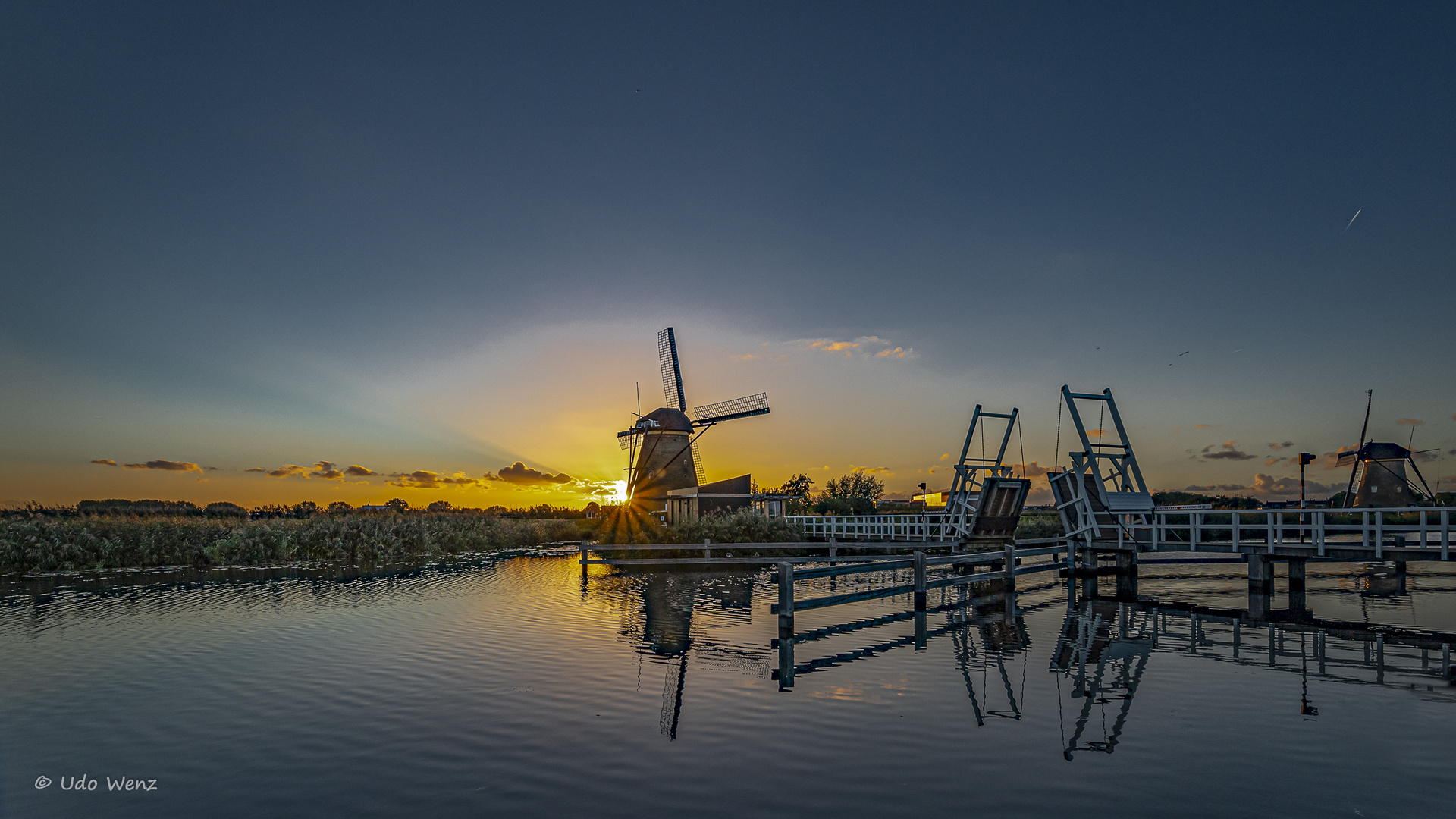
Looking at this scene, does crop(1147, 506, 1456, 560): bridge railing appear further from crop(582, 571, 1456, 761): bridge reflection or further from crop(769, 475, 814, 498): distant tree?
crop(769, 475, 814, 498): distant tree

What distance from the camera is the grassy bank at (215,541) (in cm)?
3381

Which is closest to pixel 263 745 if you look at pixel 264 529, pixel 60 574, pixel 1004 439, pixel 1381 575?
pixel 1004 439

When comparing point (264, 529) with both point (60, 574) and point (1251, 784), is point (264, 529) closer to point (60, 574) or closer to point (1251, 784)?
point (60, 574)

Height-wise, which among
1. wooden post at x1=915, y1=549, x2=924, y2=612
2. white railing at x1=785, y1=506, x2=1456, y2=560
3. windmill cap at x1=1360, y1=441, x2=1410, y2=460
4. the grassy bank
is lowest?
the grassy bank

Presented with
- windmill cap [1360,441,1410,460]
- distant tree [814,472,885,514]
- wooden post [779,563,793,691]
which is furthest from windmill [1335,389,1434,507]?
wooden post [779,563,793,691]

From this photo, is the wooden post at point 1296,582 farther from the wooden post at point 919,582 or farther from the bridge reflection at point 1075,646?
the wooden post at point 919,582

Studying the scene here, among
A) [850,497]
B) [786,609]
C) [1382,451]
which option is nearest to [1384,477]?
[1382,451]

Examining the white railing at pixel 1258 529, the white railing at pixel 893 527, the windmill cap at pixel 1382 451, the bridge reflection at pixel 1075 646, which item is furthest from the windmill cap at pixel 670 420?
the windmill cap at pixel 1382 451

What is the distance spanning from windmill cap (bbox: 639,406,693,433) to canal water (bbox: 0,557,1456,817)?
37.8 meters

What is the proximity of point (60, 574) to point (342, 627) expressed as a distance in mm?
22918

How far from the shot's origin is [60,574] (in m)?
31.6

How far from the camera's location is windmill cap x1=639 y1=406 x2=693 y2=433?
57500 millimetres

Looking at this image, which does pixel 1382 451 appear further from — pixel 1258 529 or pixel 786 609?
pixel 786 609

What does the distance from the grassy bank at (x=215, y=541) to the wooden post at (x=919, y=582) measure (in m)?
31.3
